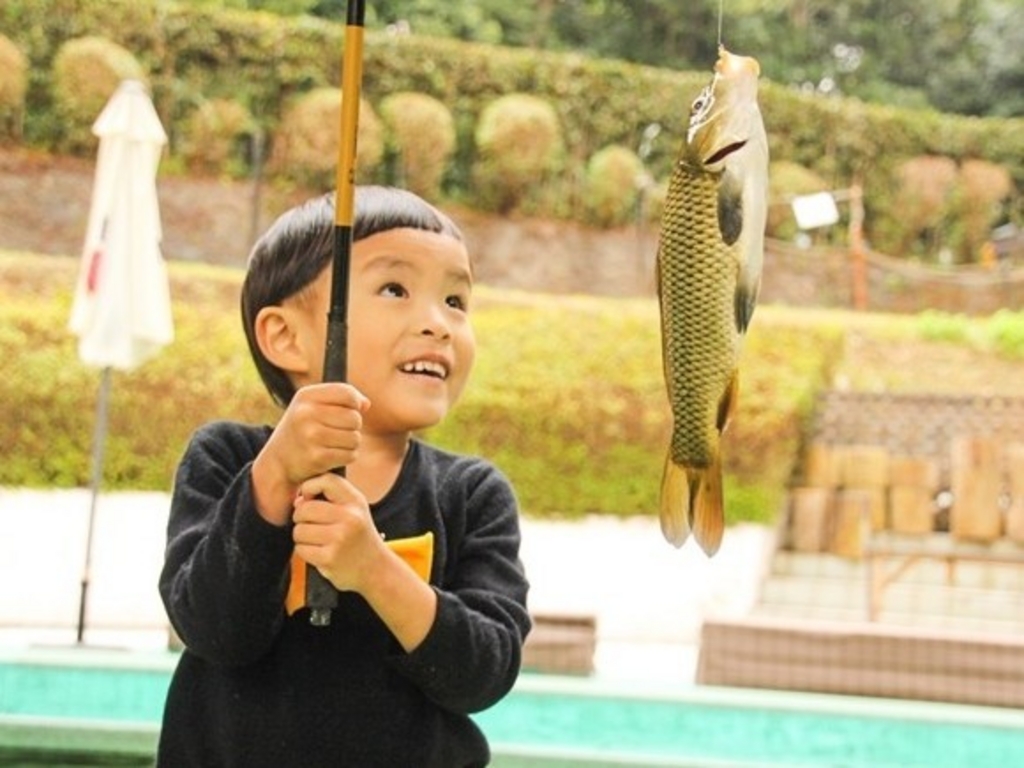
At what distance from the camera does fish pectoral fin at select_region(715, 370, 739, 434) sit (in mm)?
780

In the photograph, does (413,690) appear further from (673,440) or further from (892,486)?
(892,486)

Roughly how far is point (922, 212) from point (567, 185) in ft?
9.89

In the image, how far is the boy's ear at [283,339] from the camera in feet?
3.29

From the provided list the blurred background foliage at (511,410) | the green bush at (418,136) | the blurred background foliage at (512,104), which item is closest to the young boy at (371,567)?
→ the blurred background foliage at (511,410)

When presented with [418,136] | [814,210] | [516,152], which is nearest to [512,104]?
[516,152]

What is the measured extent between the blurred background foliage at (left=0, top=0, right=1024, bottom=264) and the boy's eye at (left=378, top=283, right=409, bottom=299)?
10.7 meters

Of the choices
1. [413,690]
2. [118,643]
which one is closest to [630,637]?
[118,643]

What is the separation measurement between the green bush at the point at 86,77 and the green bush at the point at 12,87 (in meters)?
0.25

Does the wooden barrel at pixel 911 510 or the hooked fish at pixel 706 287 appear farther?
the wooden barrel at pixel 911 510

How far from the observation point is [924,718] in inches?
172

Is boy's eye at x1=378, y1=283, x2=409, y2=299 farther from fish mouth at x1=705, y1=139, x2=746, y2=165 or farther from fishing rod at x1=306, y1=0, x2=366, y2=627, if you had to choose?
fish mouth at x1=705, y1=139, x2=746, y2=165

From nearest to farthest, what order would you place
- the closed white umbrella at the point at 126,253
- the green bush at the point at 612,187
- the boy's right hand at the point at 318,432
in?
1. the boy's right hand at the point at 318,432
2. the closed white umbrella at the point at 126,253
3. the green bush at the point at 612,187

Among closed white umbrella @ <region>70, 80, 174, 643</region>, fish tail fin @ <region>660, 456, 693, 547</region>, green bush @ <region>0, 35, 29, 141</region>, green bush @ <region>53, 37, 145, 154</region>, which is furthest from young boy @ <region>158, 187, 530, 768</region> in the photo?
green bush @ <region>0, 35, 29, 141</region>

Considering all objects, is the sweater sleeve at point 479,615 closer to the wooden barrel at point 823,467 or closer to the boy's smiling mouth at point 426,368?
the boy's smiling mouth at point 426,368
